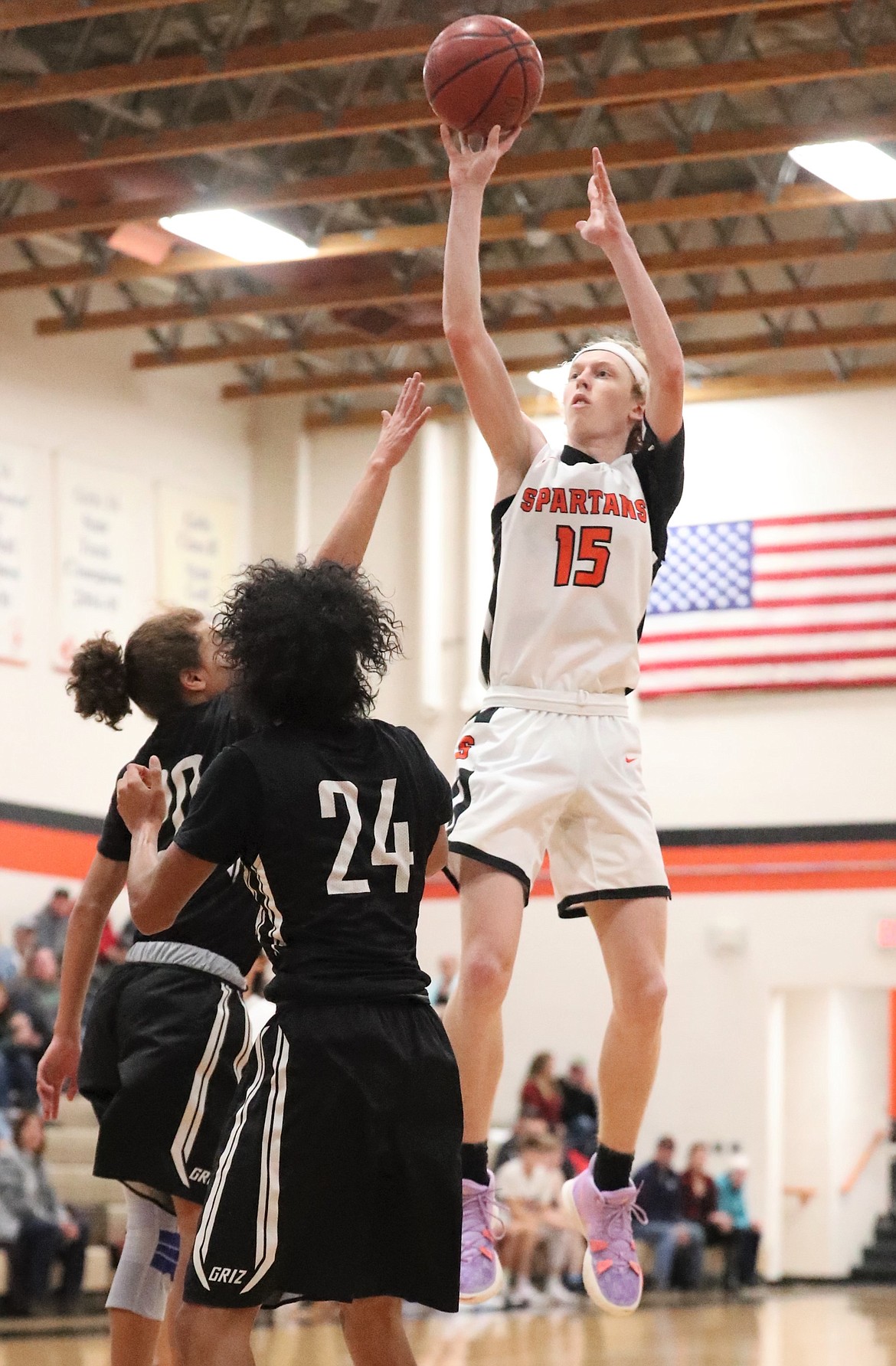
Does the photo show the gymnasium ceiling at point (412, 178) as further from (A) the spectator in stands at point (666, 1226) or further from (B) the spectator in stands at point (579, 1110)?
(A) the spectator in stands at point (666, 1226)

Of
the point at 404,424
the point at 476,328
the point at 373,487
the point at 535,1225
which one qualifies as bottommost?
the point at 535,1225

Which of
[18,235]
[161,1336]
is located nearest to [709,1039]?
[18,235]

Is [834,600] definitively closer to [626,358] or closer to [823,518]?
[823,518]

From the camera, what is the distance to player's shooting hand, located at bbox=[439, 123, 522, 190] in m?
4.64

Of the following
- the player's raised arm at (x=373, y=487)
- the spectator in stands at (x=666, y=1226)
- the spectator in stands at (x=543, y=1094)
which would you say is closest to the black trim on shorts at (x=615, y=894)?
the player's raised arm at (x=373, y=487)

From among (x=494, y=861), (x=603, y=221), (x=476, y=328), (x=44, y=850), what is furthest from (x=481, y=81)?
(x=44, y=850)

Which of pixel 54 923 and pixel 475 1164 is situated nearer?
pixel 475 1164

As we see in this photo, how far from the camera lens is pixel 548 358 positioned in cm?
1628

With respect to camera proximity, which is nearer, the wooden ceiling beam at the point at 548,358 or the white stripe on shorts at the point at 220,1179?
the white stripe on shorts at the point at 220,1179

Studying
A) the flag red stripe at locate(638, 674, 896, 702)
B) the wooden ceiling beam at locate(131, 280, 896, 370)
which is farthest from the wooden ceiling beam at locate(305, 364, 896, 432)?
the flag red stripe at locate(638, 674, 896, 702)

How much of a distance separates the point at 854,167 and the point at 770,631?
476 cm

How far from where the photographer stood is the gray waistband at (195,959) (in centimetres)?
464

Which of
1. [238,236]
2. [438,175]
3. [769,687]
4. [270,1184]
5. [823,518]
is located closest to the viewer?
[270,1184]

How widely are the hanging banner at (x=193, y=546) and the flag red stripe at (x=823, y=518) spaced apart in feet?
15.4
